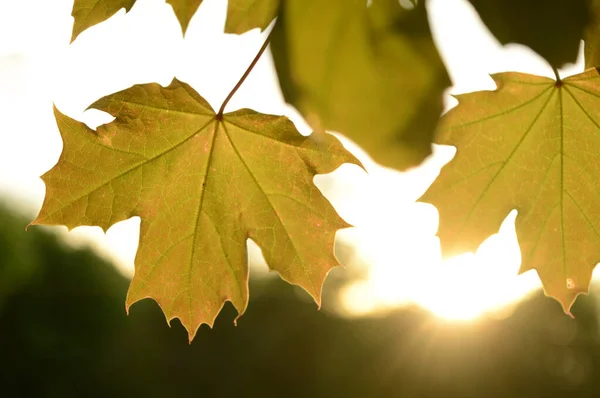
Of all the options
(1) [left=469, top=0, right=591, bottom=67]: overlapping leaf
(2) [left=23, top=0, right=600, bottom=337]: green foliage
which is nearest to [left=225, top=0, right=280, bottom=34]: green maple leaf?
(2) [left=23, top=0, right=600, bottom=337]: green foliage

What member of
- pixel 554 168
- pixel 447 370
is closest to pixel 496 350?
pixel 447 370

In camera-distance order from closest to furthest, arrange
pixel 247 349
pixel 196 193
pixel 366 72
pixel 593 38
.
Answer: pixel 593 38 < pixel 366 72 < pixel 196 193 < pixel 247 349

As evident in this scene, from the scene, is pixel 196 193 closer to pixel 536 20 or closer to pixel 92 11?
pixel 92 11

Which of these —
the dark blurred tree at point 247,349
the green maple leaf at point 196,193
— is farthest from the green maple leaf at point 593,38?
the dark blurred tree at point 247,349

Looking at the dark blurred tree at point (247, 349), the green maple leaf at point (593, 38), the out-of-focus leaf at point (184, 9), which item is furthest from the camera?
the dark blurred tree at point (247, 349)

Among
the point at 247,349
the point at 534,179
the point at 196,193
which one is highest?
the point at 247,349

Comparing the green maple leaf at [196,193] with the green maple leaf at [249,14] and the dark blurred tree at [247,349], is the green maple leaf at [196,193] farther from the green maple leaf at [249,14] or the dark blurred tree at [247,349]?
the dark blurred tree at [247,349]

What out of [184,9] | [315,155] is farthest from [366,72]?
[184,9]

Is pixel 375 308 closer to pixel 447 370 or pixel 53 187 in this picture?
pixel 447 370
